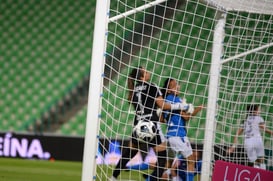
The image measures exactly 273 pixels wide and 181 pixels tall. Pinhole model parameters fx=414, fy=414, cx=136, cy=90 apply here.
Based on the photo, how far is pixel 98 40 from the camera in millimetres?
1910

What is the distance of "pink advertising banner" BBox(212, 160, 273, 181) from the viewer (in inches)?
83.8

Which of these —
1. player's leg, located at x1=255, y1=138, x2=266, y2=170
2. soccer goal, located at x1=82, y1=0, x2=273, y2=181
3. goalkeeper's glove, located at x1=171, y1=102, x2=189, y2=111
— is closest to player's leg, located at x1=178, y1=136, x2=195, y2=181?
soccer goal, located at x1=82, y1=0, x2=273, y2=181

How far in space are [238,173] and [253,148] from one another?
228cm

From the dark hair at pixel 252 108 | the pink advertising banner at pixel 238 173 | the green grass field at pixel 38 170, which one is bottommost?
the green grass field at pixel 38 170

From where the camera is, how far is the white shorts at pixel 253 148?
14.0 feet

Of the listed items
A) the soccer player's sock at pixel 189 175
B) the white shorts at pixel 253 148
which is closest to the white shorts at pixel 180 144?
the soccer player's sock at pixel 189 175

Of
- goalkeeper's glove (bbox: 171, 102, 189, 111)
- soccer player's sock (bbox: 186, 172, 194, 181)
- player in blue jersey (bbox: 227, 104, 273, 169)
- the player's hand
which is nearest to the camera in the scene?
goalkeeper's glove (bbox: 171, 102, 189, 111)

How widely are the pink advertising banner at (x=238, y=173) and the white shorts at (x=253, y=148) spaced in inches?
86.2

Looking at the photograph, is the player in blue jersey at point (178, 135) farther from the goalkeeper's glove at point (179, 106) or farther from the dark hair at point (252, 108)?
the dark hair at point (252, 108)

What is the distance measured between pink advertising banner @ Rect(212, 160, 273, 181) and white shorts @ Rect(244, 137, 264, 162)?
219 centimetres

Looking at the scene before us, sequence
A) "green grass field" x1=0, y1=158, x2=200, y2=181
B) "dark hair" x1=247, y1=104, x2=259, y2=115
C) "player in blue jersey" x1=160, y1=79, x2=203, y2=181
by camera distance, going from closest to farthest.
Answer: "player in blue jersey" x1=160, y1=79, x2=203, y2=181 → "dark hair" x1=247, y1=104, x2=259, y2=115 → "green grass field" x1=0, y1=158, x2=200, y2=181

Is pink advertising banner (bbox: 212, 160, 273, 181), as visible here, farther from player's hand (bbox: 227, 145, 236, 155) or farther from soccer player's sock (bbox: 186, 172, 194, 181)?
player's hand (bbox: 227, 145, 236, 155)

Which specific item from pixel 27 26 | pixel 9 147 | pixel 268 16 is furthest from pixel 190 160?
pixel 27 26

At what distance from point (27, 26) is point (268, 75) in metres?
4.05
